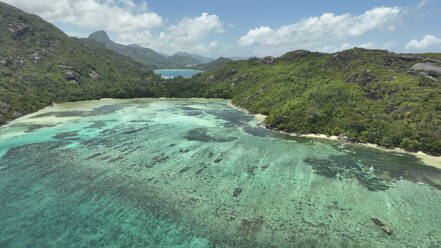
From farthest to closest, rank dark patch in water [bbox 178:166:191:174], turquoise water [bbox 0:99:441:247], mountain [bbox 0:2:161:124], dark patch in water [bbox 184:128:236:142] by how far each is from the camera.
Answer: mountain [bbox 0:2:161:124] → dark patch in water [bbox 184:128:236:142] → dark patch in water [bbox 178:166:191:174] → turquoise water [bbox 0:99:441:247]

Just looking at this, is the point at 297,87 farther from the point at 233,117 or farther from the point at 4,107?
the point at 4,107

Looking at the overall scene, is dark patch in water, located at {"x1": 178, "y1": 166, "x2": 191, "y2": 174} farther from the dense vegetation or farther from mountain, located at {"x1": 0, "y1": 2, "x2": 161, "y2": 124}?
mountain, located at {"x1": 0, "y1": 2, "x2": 161, "y2": 124}

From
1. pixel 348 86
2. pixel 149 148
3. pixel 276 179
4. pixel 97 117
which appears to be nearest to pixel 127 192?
pixel 149 148

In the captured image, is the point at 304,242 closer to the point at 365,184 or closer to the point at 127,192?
the point at 365,184

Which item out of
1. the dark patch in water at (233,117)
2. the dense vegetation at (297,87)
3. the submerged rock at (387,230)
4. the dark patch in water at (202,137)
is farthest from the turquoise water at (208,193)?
the dark patch in water at (233,117)

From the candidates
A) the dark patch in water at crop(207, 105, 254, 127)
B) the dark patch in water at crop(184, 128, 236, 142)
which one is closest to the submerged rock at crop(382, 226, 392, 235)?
the dark patch in water at crop(184, 128, 236, 142)

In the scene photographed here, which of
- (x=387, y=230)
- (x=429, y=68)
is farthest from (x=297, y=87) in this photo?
(x=387, y=230)

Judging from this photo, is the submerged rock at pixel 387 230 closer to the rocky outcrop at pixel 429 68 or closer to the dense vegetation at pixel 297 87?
the dense vegetation at pixel 297 87
